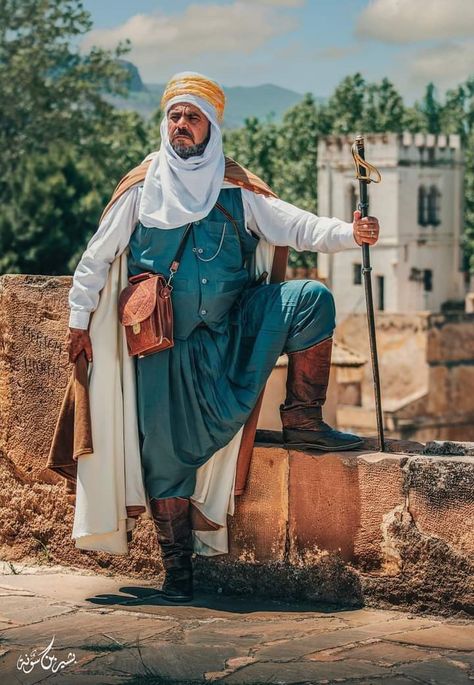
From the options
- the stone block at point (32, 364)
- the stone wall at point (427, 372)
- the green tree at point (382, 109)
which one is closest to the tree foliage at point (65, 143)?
the green tree at point (382, 109)

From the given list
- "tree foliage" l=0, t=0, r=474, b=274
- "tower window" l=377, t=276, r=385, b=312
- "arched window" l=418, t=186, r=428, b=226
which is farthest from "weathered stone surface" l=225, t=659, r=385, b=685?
"arched window" l=418, t=186, r=428, b=226

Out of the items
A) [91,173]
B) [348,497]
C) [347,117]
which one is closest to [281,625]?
[348,497]

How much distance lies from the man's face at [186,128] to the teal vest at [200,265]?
240 mm

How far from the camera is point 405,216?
2933 inches

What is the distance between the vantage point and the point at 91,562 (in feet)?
19.4

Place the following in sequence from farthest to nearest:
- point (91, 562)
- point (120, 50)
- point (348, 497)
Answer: point (120, 50) → point (91, 562) → point (348, 497)

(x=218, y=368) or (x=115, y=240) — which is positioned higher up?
(x=115, y=240)

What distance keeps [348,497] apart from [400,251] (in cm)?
6949

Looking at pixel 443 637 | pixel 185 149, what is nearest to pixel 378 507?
pixel 443 637

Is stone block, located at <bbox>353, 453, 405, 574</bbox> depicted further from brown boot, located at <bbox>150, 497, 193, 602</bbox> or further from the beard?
the beard

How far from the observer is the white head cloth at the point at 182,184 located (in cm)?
542

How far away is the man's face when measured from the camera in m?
5.43

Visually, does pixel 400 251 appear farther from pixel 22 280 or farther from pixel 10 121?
pixel 22 280

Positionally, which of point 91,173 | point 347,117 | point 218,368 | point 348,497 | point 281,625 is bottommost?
point 281,625
